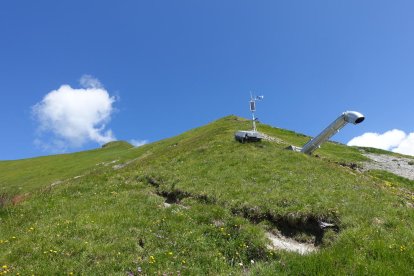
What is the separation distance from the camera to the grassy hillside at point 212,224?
43.0 feet

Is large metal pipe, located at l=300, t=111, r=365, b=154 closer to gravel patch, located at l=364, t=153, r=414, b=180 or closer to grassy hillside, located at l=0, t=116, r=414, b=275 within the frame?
grassy hillside, located at l=0, t=116, r=414, b=275

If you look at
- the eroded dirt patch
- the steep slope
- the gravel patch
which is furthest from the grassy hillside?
the steep slope

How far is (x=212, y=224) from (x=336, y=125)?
846 inches

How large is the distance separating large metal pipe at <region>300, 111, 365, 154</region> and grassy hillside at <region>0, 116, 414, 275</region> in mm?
6070

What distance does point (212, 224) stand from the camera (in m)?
16.8

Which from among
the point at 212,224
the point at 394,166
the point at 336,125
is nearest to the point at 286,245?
the point at 212,224

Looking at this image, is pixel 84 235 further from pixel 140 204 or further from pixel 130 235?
pixel 140 204

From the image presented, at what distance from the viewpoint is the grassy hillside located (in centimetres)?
1311

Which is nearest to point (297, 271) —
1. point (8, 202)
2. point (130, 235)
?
point (130, 235)

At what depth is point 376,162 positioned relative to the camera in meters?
44.2

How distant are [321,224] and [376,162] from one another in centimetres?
3007

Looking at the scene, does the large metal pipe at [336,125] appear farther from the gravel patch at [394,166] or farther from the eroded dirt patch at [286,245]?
the eroded dirt patch at [286,245]

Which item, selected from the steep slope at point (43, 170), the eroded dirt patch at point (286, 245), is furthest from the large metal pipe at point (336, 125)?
the steep slope at point (43, 170)

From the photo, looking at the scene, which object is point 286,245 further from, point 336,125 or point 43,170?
point 43,170
